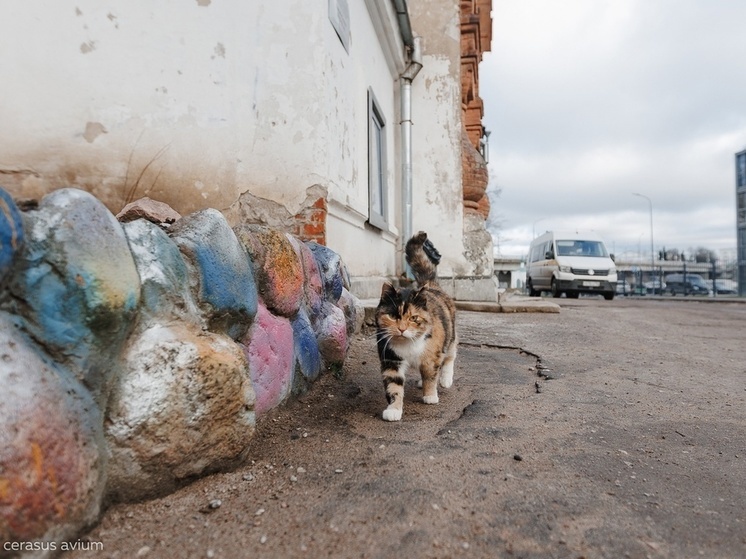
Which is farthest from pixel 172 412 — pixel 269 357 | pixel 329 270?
pixel 329 270

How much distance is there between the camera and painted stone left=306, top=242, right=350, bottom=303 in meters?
3.42

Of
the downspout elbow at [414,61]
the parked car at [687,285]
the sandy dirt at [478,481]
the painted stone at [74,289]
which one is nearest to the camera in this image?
the painted stone at [74,289]

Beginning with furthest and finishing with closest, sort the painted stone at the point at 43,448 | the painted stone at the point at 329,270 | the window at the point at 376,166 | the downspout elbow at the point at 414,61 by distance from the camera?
1. the downspout elbow at the point at 414,61
2. the window at the point at 376,166
3. the painted stone at the point at 329,270
4. the painted stone at the point at 43,448

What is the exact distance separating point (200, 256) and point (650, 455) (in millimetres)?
2192

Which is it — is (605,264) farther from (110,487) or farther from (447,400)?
(110,487)

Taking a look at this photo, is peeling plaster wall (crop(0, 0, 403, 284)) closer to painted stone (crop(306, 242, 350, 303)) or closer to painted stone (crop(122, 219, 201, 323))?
painted stone (crop(306, 242, 350, 303))

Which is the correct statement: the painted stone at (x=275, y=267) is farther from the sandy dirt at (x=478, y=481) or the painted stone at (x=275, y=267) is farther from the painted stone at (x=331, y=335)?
the sandy dirt at (x=478, y=481)

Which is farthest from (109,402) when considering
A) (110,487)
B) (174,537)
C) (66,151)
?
(66,151)

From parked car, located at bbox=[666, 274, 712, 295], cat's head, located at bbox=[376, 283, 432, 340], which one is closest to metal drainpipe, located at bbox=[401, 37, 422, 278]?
cat's head, located at bbox=[376, 283, 432, 340]

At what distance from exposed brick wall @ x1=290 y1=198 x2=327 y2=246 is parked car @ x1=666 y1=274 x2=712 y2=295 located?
87.0 ft

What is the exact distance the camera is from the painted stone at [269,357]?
2.26m

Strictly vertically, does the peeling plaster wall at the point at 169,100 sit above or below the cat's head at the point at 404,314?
above

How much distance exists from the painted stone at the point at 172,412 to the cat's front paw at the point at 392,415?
3.21 ft

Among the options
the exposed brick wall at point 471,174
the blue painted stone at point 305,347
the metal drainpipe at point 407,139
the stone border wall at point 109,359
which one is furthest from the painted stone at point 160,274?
the exposed brick wall at point 471,174
